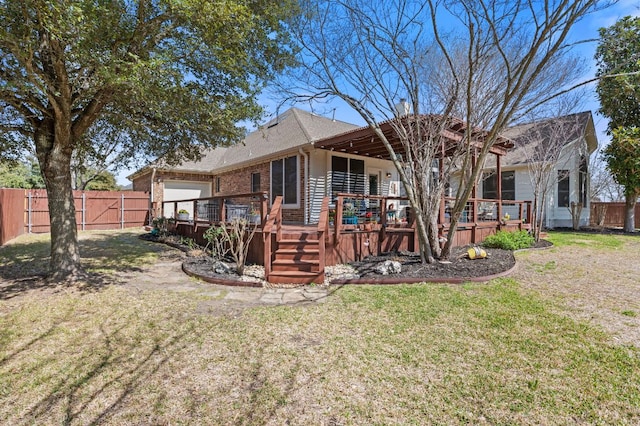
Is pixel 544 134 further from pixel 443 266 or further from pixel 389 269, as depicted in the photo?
pixel 389 269

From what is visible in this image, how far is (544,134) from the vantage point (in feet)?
41.9

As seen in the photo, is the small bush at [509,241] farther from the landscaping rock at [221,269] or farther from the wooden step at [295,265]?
the landscaping rock at [221,269]

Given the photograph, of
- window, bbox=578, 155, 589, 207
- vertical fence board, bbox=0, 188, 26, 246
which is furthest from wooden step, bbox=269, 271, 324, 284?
window, bbox=578, 155, 589, 207

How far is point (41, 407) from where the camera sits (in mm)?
2305

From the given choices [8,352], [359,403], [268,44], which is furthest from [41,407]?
[268,44]

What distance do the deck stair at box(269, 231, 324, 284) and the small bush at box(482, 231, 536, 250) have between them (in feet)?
17.2

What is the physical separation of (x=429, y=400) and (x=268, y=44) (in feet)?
20.6

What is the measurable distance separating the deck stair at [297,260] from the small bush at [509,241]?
17.2 feet

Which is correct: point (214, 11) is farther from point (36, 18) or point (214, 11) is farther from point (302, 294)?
point (302, 294)

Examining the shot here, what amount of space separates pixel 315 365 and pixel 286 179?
8.80 m

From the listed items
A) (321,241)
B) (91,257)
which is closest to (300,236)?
(321,241)

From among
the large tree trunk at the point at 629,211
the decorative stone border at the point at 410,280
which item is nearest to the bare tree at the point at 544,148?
the large tree trunk at the point at 629,211

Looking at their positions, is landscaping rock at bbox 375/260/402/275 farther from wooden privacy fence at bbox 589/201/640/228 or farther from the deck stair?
wooden privacy fence at bbox 589/201/640/228

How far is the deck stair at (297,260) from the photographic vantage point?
5594 mm
